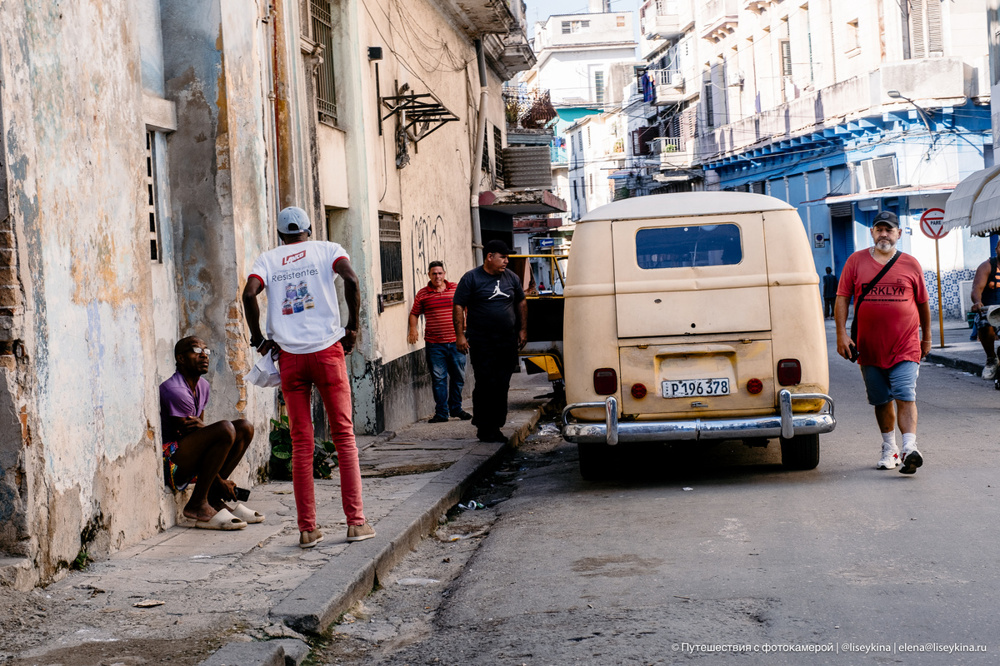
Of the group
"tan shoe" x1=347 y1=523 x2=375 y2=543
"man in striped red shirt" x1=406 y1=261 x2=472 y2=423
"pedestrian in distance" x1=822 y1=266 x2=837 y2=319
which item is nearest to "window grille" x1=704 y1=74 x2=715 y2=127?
"pedestrian in distance" x1=822 y1=266 x2=837 y2=319

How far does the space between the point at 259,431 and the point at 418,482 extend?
1.26 metres

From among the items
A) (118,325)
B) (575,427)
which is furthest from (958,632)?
(118,325)

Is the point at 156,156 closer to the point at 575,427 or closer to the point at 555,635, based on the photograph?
the point at 575,427

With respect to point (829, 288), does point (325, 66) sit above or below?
above

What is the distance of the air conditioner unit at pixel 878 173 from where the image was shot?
102 ft

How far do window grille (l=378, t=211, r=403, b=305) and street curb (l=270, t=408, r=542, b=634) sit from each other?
393 centimetres

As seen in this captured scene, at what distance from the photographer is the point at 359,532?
6488 millimetres

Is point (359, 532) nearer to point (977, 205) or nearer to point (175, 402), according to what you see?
point (175, 402)

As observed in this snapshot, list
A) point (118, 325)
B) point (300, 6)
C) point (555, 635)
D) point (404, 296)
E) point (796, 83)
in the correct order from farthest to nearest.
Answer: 1. point (796, 83)
2. point (404, 296)
3. point (300, 6)
4. point (118, 325)
5. point (555, 635)

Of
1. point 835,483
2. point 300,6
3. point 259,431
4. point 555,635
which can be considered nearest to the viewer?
point 555,635

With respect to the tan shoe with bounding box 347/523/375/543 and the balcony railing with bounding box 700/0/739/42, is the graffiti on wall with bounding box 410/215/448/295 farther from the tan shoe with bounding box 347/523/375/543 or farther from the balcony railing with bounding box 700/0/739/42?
the balcony railing with bounding box 700/0/739/42

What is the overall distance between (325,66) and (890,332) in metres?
6.50

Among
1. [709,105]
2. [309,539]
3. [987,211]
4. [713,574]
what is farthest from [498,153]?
[709,105]

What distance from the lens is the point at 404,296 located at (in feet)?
45.8
